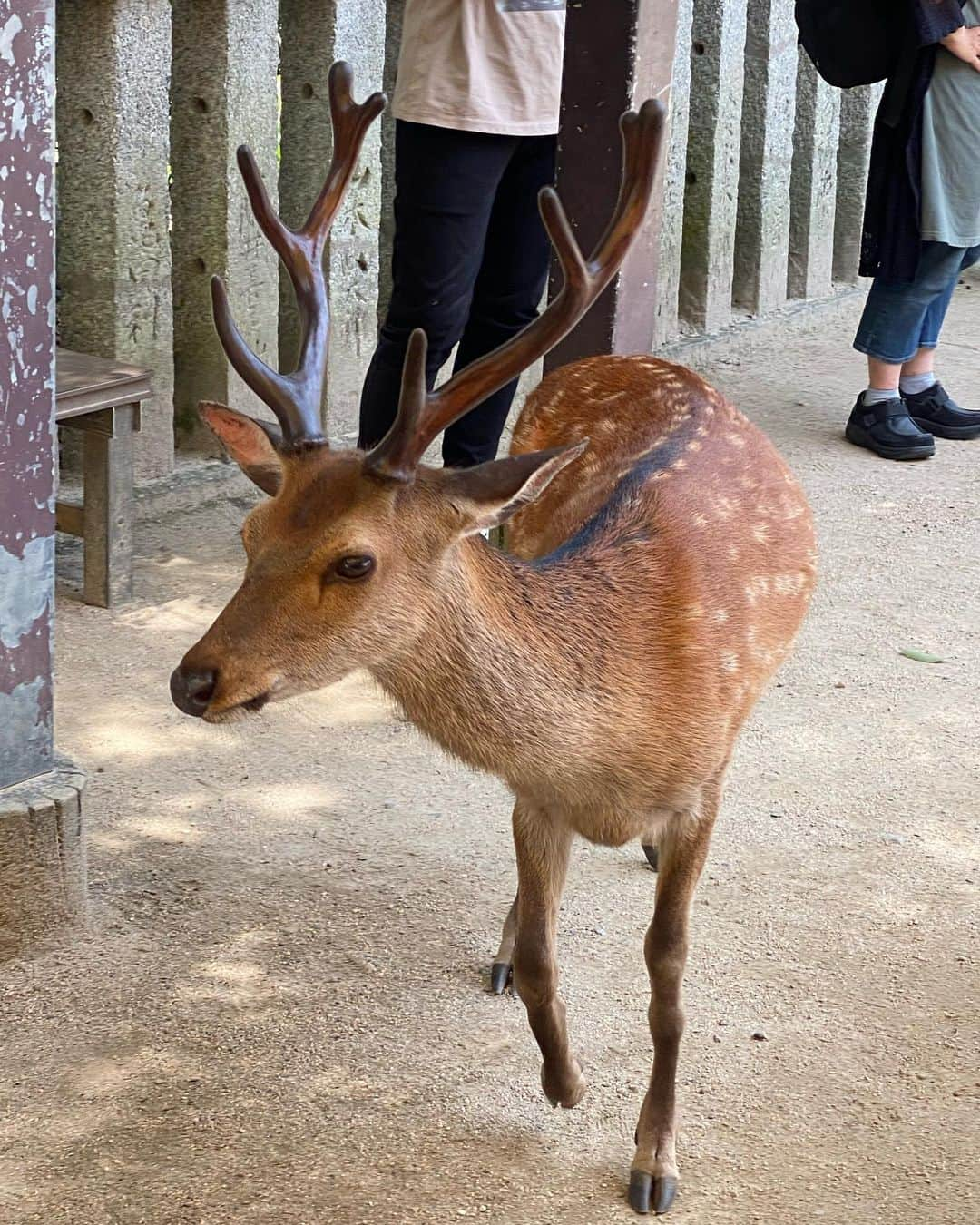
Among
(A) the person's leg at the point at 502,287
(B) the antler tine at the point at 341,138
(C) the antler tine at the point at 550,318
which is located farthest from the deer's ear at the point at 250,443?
(A) the person's leg at the point at 502,287

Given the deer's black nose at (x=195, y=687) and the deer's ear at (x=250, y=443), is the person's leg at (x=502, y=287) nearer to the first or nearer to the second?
the deer's ear at (x=250, y=443)

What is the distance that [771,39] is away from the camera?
756 centimetres

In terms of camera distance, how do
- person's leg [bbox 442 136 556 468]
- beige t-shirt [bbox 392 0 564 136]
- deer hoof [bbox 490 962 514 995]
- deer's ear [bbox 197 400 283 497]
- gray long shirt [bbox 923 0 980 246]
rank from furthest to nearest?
gray long shirt [bbox 923 0 980 246] → person's leg [bbox 442 136 556 468] → beige t-shirt [bbox 392 0 564 136] → deer hoof [bbox 490 962 514 995] → deer's ear [bbox 197 400 283 497]

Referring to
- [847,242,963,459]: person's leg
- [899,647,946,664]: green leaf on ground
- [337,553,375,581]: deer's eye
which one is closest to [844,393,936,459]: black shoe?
[847,242,963,459]: person's leg

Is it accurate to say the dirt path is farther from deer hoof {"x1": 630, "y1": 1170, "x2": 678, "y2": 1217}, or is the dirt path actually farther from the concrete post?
the concrete post

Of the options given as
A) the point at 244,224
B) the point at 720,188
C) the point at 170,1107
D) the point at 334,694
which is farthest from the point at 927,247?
the point at 170,1107

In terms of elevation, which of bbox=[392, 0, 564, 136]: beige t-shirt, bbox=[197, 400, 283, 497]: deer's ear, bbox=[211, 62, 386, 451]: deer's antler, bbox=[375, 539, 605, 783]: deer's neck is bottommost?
bbox=[375, 539, 605, 783]: deer's neck

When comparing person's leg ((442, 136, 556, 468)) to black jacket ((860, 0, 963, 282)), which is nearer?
person's leg ((442, 136, 556, 468))

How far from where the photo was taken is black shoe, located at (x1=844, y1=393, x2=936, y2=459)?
6.57 metres

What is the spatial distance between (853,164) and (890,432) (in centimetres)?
254

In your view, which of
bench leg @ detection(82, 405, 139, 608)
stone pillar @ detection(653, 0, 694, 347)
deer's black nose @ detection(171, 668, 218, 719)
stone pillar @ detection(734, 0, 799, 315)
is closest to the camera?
deer's black nose @ detection(171, 668, 218, 719)

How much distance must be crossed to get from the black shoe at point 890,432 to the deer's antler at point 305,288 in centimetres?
397

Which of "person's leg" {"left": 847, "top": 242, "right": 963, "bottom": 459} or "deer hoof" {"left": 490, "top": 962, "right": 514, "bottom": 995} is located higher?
"person's leg" {"left": 847, "top": 242, "right": 963, "bottom": 459}

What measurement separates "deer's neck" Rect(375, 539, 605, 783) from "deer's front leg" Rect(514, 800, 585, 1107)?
Result: 265 millimetres
